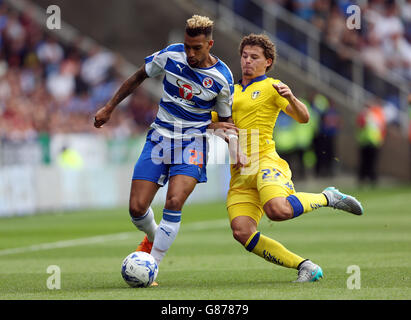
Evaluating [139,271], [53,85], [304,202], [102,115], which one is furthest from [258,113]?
[53,85]

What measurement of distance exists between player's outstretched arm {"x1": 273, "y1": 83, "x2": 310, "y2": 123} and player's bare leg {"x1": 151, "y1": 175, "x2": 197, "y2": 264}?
1.12m

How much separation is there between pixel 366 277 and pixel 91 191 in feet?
47.2

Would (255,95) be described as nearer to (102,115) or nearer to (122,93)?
(122,93)

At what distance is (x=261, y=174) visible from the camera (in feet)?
28.8

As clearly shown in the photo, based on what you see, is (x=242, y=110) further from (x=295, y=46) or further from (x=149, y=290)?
(x=295, y=46)

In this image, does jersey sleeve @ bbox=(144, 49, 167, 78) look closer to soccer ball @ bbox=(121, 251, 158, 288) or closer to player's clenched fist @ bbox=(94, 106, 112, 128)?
player's clenched fist @ bbox=(94, 106, 112, 128)

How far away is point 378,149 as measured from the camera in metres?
27.8

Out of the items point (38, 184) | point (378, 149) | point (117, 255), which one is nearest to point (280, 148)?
point (378, 149)

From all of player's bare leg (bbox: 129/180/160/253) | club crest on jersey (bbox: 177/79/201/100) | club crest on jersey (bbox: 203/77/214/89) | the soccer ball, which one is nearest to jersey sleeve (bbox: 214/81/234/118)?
club crest on jersey (bbox: 203/77/214/89)

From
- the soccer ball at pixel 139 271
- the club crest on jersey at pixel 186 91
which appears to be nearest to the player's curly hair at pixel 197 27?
the club crest on jersey at pixel 186 91

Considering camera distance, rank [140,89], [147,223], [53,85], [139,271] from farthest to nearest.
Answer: [140,89] < [53,85] < [147,223] < [139,271]

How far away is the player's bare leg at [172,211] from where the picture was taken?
8.62 meters

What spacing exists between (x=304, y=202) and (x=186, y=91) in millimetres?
1494

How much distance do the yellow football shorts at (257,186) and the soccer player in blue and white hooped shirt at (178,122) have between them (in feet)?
1.21
